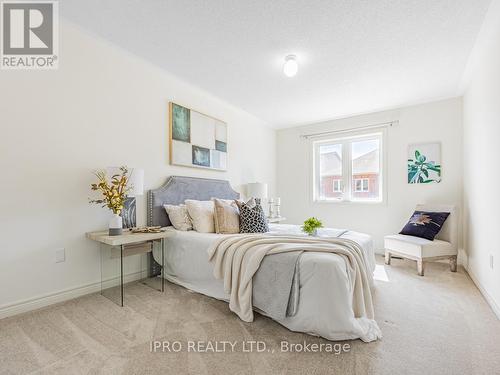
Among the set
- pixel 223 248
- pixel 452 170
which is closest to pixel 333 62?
pixel 223 248

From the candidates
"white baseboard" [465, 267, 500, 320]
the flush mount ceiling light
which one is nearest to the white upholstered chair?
→ "white baseboard" [465, 267, 500, 320]

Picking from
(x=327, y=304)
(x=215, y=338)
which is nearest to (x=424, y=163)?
(x=327, y=304)

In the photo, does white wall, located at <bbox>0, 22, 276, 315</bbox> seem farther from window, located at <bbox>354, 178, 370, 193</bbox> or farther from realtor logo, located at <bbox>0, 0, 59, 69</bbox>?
window, located at <bbox>354, 178, 370, 193</bbox>

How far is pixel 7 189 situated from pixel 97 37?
5.40 ft

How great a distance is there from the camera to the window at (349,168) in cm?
457

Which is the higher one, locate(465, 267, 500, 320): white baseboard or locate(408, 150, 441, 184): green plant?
locate(408, 150, 441, 184): green plant

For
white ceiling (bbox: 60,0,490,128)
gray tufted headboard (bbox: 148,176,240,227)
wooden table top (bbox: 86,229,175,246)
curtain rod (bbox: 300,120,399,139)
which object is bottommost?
wooden table top (bbox: 86,229,175,246)

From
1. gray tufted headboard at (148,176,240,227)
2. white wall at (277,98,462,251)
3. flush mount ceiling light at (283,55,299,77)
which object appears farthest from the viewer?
white wall at (277,98,462,251)

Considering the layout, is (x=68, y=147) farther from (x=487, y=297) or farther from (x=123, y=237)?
(x=487, y=297)

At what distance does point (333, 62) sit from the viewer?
9.43 ft

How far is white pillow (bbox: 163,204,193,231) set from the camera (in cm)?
296

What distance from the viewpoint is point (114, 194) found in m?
2.44

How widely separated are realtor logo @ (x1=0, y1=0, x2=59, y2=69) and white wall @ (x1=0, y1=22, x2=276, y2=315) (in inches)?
2.9

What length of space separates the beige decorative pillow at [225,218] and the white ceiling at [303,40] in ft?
5.50
